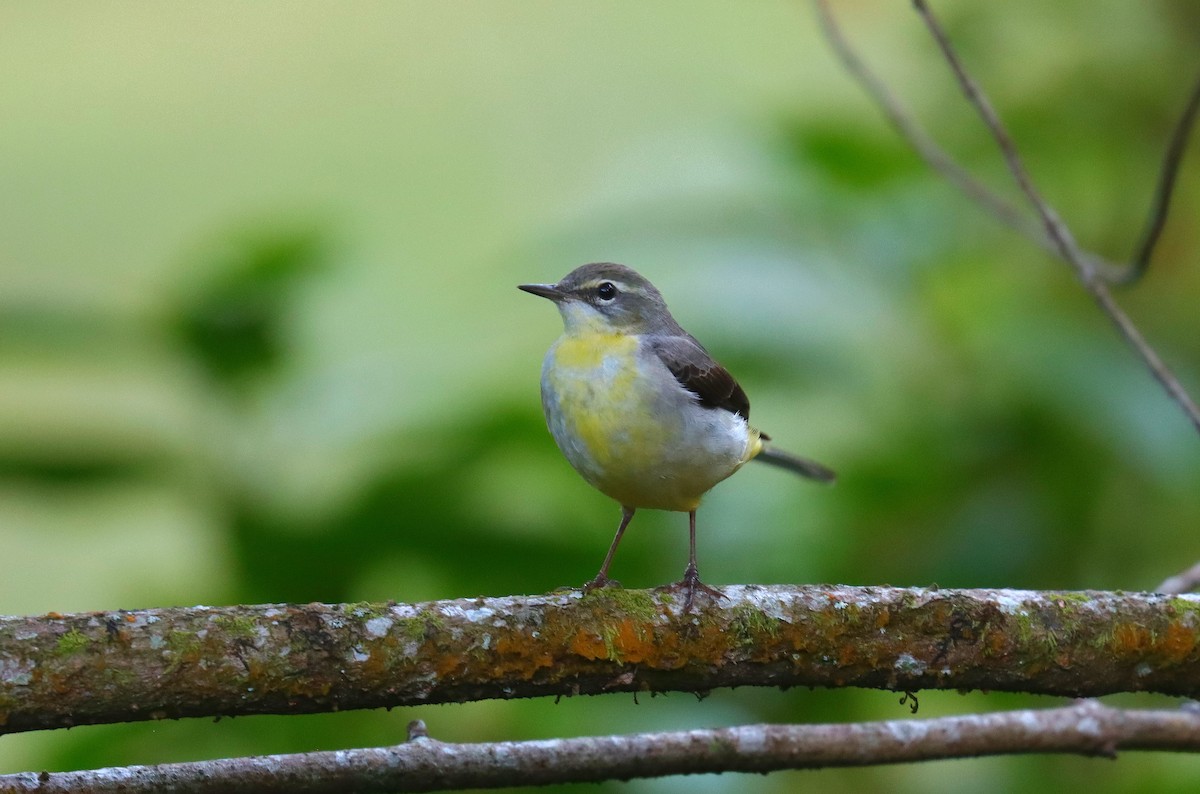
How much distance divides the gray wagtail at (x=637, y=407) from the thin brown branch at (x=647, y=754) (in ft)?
1.46

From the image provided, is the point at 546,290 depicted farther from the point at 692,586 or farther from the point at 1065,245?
the point at 1065,245

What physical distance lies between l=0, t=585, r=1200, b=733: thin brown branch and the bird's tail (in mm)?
1628

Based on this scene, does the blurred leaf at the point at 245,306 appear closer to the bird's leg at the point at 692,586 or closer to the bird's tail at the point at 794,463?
the bird's leg at the point at 692,586

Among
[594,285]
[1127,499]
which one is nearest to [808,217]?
[594,285]

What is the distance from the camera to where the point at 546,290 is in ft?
13.5

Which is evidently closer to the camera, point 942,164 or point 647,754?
point 647,754

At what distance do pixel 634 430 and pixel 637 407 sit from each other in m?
0.08

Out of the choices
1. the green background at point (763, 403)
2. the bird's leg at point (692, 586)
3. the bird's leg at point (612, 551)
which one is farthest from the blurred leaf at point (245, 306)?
the bird's leg at point (692, 586)

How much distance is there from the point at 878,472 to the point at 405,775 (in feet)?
7.08

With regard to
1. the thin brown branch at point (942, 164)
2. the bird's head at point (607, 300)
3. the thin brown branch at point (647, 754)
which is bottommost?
the thin brown branch at point (647, 754)

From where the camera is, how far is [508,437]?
146 inches

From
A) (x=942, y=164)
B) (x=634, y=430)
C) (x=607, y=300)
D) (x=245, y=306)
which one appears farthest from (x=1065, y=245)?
(x=245, y=306)

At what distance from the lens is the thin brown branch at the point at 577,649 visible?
2150 millimetres

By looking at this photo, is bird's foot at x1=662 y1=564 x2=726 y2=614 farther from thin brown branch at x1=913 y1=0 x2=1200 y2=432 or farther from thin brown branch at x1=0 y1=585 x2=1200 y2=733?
thin brown branch at x1=913 y1=0 x2=1200 y2=432
